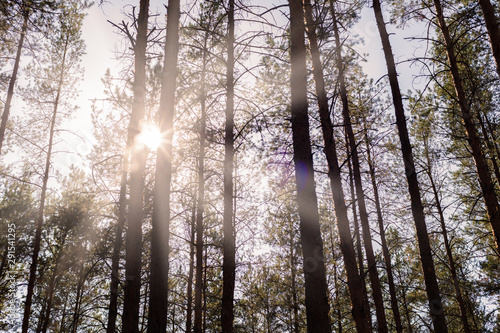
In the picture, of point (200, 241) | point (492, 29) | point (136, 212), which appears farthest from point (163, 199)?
point (492, 29)

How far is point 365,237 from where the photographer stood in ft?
30.4

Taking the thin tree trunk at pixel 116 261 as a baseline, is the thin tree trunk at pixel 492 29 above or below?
above

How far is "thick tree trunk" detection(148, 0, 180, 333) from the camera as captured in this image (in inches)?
151

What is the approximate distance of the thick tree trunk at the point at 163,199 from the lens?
151 inches

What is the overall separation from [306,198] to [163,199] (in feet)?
6.99

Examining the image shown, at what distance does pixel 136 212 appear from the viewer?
18.9 feet

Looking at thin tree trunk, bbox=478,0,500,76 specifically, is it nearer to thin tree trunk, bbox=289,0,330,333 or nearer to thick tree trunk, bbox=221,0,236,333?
thin tree trunk, bbox=289,0,330,333

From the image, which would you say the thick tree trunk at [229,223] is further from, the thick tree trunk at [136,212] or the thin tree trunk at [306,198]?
the thin tree trunk at [306,198]

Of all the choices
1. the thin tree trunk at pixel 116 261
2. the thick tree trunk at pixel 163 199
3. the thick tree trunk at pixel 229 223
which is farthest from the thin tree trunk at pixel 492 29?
the thin tree trunk at pixel 116 261

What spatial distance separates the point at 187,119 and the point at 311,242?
25.6ft

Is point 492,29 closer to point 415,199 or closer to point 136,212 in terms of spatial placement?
point 415,199

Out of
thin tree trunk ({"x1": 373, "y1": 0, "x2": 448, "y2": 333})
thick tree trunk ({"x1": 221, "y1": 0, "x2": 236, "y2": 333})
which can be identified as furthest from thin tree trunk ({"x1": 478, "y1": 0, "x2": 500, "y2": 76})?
thick tree trunk ({"x1": 221, "y1": 0, "x2": 236, "y2": 333})

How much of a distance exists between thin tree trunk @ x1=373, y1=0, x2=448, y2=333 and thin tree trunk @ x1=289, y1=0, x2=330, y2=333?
11.4 feet

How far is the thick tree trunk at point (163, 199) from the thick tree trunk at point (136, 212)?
1.29m
